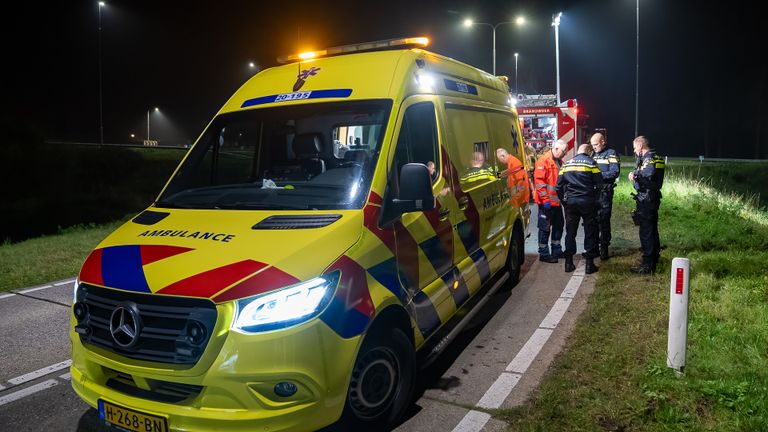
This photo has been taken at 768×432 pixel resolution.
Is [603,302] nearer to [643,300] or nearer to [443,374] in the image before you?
[643,300]

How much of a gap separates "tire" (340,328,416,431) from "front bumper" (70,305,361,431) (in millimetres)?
253

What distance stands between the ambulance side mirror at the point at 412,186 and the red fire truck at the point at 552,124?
1295cm

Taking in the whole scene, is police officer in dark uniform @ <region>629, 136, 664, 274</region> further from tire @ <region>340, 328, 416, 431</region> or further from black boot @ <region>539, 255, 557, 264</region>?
tire @ <region>340, 328, 416, 431</region>

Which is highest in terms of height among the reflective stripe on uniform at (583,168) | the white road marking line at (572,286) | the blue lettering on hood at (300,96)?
the blue lettering on hood at (300,96)

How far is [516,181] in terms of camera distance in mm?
7105

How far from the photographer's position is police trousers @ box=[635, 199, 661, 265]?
714cm

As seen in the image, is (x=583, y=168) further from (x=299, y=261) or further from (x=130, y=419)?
(x=130, y=419)

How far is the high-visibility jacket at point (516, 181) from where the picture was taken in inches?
266

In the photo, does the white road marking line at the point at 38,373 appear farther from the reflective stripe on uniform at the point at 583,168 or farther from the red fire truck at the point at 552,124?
the red fire truck at the point at 552,124

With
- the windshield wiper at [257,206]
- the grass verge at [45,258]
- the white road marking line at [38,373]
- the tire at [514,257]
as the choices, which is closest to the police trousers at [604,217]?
the tire at [514,257]

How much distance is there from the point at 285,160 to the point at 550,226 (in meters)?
5.20

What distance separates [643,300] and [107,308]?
200 inches

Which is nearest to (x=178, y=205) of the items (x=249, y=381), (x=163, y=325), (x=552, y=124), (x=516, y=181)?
(x=163, y=325)

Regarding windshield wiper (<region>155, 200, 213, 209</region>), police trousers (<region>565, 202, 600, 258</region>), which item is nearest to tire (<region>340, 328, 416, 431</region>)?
windshield wiper (<region>155, 200, 213, 209</region>)
